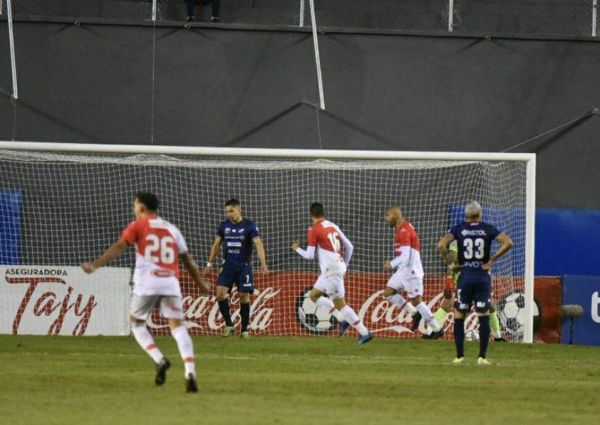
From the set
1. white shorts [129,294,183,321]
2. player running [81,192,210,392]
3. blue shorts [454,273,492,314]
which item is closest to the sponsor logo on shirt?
blue shorts [454,273,492,314]

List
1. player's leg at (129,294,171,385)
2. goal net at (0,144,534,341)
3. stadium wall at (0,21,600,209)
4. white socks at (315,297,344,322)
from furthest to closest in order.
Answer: stadium wall at (0,21,600,209) < goal net at (0,144,534,341) < white socks at (315,297,344,322) < player's leg at (129,294,171,385)

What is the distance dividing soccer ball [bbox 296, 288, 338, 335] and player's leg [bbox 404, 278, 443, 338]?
5.69 feet

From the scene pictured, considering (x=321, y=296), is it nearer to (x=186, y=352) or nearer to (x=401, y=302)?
(x=401, y=302)

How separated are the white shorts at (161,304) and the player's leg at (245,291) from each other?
962cm

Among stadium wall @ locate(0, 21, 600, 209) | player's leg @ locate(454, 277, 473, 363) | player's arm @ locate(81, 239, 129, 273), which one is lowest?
player's leg @ locate(454, 277, 473, 363)

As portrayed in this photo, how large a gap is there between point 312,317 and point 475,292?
7927 millimetres

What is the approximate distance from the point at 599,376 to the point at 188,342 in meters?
5.71

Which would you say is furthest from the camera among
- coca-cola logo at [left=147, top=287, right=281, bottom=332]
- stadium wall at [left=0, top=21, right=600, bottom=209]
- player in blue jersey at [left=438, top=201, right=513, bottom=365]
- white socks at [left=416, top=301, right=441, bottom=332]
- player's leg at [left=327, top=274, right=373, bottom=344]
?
stadium wall at [left=0, top=21, right=600, bottom=209]

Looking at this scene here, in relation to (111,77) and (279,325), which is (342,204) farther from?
(111,77)

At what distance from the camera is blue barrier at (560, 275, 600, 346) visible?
25.6 m

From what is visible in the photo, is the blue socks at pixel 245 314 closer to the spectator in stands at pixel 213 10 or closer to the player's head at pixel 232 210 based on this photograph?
the player's head at pixel 232 210

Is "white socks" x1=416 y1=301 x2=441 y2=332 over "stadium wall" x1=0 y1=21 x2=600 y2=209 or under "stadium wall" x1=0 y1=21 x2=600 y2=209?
under

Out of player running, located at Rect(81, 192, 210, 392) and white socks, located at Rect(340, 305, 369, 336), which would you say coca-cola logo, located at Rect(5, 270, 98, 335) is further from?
player running, located at Rect(81, 192, 210, 392)

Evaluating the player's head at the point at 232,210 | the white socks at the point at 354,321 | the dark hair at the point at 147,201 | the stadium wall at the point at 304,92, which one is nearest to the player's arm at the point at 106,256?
the dark hair at the point at 147,201
